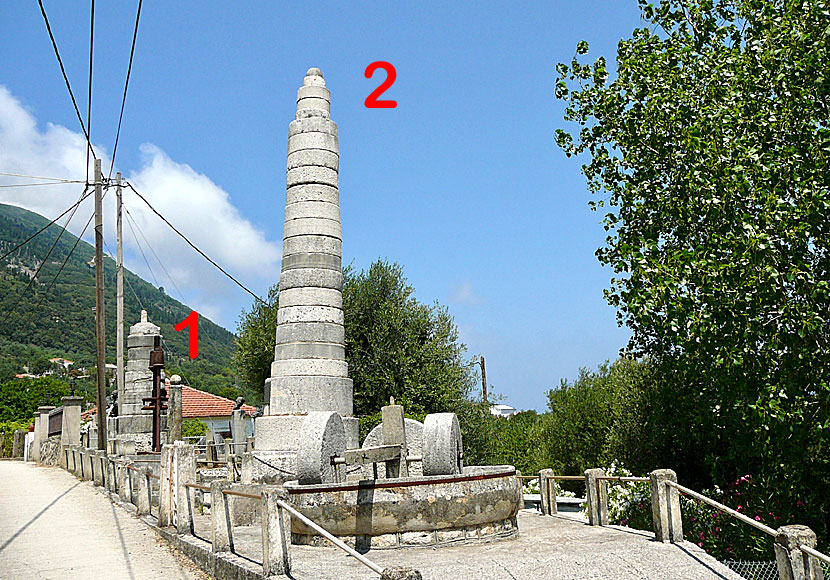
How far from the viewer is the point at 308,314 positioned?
16.0 meters

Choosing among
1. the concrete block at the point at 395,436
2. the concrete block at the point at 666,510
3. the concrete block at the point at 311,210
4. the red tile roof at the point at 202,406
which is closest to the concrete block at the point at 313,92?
the concrete block at the point at 311,210

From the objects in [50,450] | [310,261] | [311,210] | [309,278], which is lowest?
[50,450]

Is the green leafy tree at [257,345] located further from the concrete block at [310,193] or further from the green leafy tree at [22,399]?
the green leafy tree at [22,399]

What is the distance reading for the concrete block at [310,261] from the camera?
16.2m

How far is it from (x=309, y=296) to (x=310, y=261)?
0.76 meters

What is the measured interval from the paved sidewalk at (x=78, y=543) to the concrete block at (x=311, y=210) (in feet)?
22.6

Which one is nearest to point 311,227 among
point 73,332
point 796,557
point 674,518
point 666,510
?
point 666,510

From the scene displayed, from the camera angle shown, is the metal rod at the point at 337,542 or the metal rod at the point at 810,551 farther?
the metal rod at the point at 810,551

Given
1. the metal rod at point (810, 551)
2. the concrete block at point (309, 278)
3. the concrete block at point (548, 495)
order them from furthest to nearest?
the concrete block at point (309, 278), the concrete block at point (548, 495), the metal rod at point (810, 551)

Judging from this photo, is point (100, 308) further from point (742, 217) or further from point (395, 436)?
point (742, 217)

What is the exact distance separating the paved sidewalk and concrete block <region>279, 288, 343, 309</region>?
5.23 m

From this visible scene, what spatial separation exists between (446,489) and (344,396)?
5802mm

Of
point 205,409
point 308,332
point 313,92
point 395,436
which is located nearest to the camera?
point 395,436

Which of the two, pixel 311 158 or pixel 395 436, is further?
pixel 311 158
